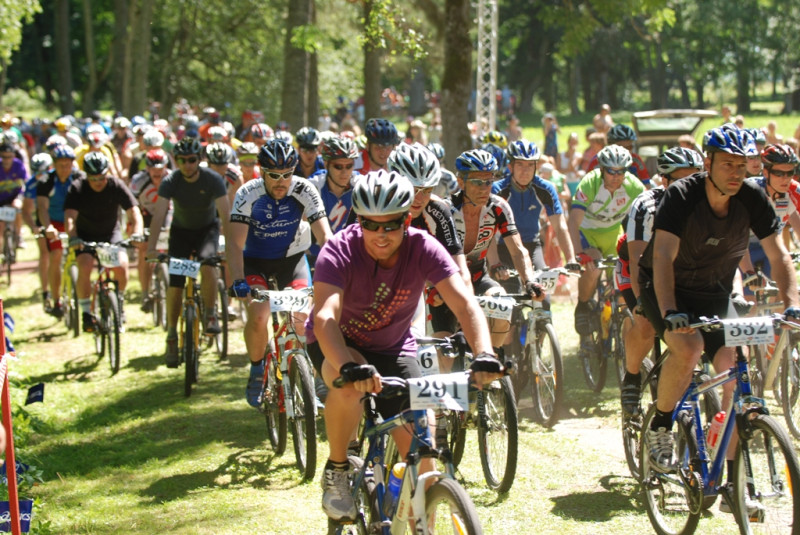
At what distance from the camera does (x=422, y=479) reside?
4.48 meters

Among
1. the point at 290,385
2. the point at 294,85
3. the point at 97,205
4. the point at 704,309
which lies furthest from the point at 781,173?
the point at 294,85

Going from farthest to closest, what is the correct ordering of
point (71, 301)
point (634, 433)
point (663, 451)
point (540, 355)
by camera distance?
point (71, 301) < point (540, 355) < point (634, 433) < point (663, 451)

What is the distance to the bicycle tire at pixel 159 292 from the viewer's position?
1252cm

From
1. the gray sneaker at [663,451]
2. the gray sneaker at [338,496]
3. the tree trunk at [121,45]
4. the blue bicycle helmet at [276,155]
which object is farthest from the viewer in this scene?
the tree trunk at [121,45]

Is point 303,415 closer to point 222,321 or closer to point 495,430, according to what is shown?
point 495,430

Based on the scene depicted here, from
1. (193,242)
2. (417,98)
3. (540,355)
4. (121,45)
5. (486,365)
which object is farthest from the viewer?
(417,98)

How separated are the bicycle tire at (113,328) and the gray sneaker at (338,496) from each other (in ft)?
20.9

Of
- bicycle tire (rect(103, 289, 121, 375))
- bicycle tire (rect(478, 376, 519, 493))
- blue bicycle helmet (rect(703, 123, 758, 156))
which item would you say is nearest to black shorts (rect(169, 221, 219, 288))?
bicycle tire (rect(103, 289, 121, 375))

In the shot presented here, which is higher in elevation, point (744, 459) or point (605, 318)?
point (605, 318)

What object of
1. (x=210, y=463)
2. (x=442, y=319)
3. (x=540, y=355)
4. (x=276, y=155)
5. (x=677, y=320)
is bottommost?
(x=210, y=463)

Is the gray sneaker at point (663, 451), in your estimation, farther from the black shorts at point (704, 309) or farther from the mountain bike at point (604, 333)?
the mountain bike at point (604, 333)

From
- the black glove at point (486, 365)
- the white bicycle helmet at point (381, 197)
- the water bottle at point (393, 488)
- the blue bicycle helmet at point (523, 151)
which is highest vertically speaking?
the blue bicycle helmet at point (523, 151)

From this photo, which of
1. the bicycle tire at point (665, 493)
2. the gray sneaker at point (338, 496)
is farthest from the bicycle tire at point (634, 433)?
the gray sneaker at point (338, 496)

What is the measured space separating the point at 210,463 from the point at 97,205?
4.72m
